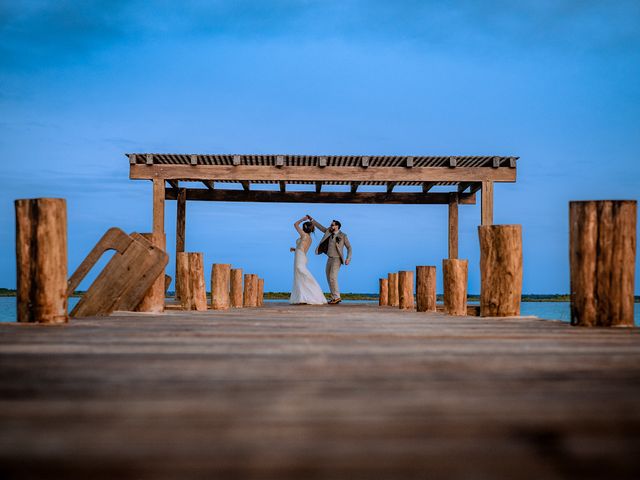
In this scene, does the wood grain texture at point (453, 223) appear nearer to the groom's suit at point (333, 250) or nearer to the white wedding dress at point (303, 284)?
the groom's suit at point (333, 250)

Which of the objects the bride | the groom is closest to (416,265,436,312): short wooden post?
the groom

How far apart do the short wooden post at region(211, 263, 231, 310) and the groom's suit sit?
5146 mm

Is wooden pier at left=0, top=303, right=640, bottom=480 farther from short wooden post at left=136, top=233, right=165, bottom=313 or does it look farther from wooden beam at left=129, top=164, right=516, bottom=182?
wooden beam at left=129, top=164, right=516, bottom=182

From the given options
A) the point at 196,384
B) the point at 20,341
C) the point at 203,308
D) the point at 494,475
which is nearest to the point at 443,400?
the point at 494,475

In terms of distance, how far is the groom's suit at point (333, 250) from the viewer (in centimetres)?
1566

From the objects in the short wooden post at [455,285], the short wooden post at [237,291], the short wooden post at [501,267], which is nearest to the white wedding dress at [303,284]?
the short wooden post at [237,291]

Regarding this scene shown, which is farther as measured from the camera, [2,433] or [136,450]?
[2,433]

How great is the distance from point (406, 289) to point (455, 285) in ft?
11.4

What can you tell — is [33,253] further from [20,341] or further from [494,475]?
[494,475]

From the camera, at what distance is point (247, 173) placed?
1407 cm

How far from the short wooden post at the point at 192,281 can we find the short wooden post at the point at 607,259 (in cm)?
582

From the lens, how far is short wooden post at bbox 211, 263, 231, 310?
10672 mm

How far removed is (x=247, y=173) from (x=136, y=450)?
511 inches

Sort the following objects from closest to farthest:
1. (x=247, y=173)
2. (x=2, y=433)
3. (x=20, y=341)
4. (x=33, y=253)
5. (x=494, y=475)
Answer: (x=494, y=475), (x=2, y=433), (x=20, y=341), (x=33, y=253), (x=247, y=173)
